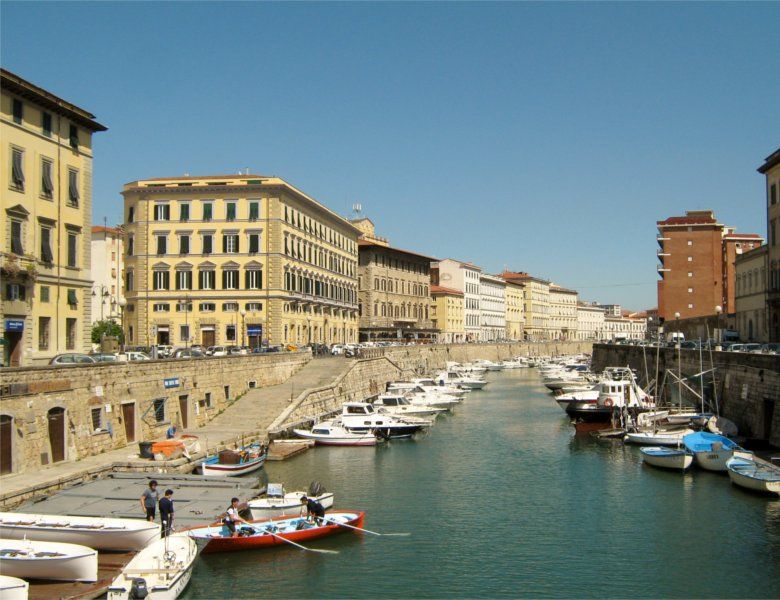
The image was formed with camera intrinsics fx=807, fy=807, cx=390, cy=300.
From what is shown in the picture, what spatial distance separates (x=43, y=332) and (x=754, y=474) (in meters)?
34.4

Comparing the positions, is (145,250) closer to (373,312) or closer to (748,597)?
(373,312)

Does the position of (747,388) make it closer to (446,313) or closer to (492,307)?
(446,313)

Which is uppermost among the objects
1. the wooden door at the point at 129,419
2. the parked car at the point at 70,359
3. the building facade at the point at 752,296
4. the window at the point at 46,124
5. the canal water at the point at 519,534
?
the window at the point at 46,124

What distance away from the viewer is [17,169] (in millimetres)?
39469

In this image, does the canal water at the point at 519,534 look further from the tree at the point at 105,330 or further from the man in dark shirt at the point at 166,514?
the tree at the point at 105,330

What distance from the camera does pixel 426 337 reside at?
141m

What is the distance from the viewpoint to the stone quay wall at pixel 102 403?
30297 mm

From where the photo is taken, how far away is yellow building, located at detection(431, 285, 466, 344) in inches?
5832

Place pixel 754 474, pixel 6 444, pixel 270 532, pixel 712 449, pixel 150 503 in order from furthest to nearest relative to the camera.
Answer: pixel 712 449 < pixel 754 474 < pixel 6 444 < pixel 270 532 < pixel 150 503

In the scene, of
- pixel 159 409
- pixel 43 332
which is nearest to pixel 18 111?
pixel 43 332

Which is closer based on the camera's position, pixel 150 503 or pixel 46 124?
pixel 150 503

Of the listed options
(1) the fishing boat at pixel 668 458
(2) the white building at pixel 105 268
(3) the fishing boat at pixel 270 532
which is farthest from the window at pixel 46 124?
(2) the white building at pixel 105 268

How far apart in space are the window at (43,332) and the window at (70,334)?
155cm

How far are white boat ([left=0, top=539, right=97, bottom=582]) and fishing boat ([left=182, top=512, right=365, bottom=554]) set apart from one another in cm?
408
